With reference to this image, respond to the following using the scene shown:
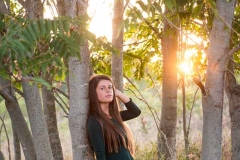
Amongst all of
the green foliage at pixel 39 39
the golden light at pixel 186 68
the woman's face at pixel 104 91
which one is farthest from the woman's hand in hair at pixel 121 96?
the golden light at pixel 186 68

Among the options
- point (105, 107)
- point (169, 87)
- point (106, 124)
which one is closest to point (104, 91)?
point (105, 107)

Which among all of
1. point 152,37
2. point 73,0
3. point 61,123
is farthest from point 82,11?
point 61,123

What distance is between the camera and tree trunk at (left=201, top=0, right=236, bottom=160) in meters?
4.94

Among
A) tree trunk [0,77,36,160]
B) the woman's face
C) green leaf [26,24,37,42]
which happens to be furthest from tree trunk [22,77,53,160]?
green leaf [26,24,37,42]

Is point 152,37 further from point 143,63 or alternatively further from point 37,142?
point 37,142

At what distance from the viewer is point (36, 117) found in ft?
17.9

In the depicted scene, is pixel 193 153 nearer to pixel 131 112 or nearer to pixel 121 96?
pixel 131 112

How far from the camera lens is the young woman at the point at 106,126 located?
4.48 metres

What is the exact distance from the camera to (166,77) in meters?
7.62

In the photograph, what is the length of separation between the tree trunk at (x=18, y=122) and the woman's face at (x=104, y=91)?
1.42 m

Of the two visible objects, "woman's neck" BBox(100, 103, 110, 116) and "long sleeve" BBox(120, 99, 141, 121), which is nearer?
"woman's neck" BBox(100, 103, 110, 116)

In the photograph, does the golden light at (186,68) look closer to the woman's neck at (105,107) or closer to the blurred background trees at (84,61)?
the blurred background trees at (84,61)

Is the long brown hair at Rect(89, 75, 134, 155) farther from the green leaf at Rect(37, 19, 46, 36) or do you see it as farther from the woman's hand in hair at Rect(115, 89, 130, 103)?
the green leaf at Rect(37, 19, 46, 36)

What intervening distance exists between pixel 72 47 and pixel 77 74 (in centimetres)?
63
